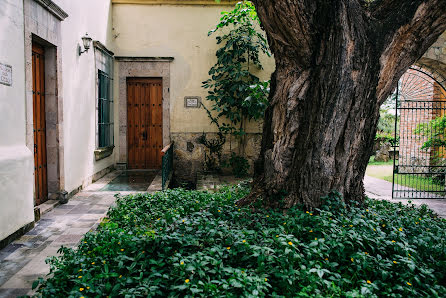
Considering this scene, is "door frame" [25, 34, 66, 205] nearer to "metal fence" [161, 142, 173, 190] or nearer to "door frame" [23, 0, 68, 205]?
"door frame" [23, 0, 68, 205]

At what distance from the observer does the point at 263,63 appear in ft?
29.9

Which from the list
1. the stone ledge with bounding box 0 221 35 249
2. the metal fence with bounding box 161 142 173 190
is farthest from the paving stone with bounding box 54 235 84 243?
the metal fence with bounding box 161 142 173 190

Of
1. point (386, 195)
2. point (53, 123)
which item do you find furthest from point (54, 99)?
point (386, 195)

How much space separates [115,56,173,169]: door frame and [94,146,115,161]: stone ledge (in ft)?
1.51

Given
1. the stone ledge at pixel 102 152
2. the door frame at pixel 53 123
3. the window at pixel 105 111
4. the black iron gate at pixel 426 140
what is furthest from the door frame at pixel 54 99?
the black iron gate at pixel 426 140

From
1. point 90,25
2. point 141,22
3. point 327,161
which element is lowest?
point 327,161

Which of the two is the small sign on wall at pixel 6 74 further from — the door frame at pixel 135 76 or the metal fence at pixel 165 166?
the door frame at pixel 135 76

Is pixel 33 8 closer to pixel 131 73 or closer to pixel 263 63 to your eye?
pixel 131 73

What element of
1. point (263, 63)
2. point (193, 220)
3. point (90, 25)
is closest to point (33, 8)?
point (90, 25)

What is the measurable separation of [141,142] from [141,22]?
9.36ft

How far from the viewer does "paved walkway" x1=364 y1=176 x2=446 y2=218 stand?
633cm

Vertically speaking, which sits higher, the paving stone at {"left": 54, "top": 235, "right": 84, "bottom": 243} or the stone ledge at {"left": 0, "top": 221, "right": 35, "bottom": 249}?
the stone ledge at {"left": 0, "top": 221, "right": 35, "bottom": 249}

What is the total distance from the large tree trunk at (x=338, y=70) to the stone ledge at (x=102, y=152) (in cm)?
483

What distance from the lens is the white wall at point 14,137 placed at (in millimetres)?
3891
